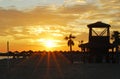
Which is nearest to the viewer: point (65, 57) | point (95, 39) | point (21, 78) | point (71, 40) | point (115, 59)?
point (21, 78)

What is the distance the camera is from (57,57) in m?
68.3

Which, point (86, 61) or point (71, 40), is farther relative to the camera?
point (71, 40)

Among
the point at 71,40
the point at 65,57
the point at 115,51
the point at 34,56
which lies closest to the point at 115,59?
the point at 115,51

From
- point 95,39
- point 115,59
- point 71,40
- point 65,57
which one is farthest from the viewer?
point 71,40

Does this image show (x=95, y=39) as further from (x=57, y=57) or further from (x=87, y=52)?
(x=57, y=57)

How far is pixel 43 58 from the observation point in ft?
217

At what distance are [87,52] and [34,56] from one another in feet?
58.6

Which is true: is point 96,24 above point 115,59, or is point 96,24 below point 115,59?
above

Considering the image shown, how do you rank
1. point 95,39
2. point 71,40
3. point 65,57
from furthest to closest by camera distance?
1. point 71,40
2. point 65,57
3. point 95,39

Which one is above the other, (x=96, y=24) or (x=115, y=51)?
(x=96, y=24)

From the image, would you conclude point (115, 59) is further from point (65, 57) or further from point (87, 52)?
point (65, 57)

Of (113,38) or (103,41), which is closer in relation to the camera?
(103,41)

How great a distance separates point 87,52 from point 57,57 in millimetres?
15952

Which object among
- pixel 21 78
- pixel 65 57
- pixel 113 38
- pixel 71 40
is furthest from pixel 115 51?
pixel 71 40
